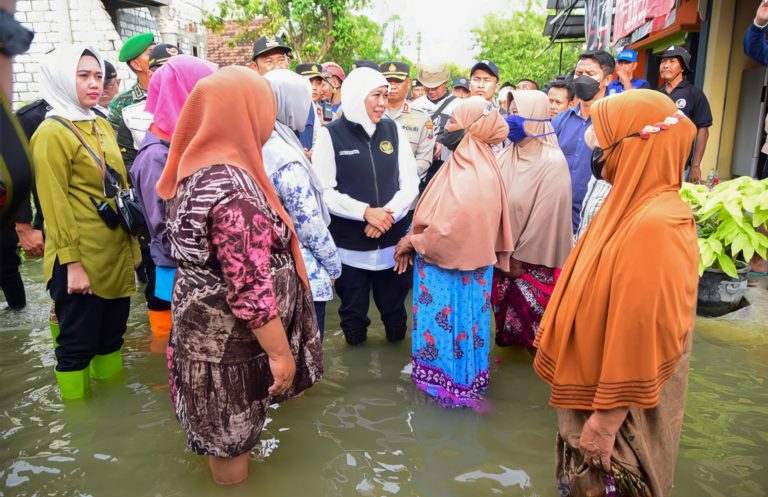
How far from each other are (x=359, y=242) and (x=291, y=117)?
3.42 feet

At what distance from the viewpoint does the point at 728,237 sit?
13.3ft

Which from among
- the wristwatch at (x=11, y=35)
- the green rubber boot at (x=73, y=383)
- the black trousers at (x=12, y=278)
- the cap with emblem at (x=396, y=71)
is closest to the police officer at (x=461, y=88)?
the cap with emblem at (x=396, y=71)

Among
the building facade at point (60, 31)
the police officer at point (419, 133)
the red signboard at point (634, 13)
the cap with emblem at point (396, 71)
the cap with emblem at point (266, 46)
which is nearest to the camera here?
the police officer at point (419, 133)

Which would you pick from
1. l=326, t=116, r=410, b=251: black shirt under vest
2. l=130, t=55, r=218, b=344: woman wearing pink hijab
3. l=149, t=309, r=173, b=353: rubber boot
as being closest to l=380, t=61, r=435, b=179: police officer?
l=326, t=116, r=410, b=251: black shirt under vest

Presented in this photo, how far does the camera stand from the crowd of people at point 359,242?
1.68 m

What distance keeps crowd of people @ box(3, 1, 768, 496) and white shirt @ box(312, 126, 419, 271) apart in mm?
15

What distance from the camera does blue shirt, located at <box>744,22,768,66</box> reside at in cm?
391

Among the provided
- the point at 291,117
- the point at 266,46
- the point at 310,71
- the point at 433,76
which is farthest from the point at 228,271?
the point at 310,71

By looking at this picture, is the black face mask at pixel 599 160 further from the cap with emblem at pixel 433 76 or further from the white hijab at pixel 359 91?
the cap with emblem at pixel 433 76

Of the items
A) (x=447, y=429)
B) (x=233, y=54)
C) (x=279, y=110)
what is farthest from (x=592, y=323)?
(x=233, y=54)

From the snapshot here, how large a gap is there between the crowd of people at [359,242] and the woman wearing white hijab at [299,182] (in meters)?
0.01

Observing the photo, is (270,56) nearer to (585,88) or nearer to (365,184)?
(365,184)

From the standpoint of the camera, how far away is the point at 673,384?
5.81 feet

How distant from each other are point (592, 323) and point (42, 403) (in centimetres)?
307
